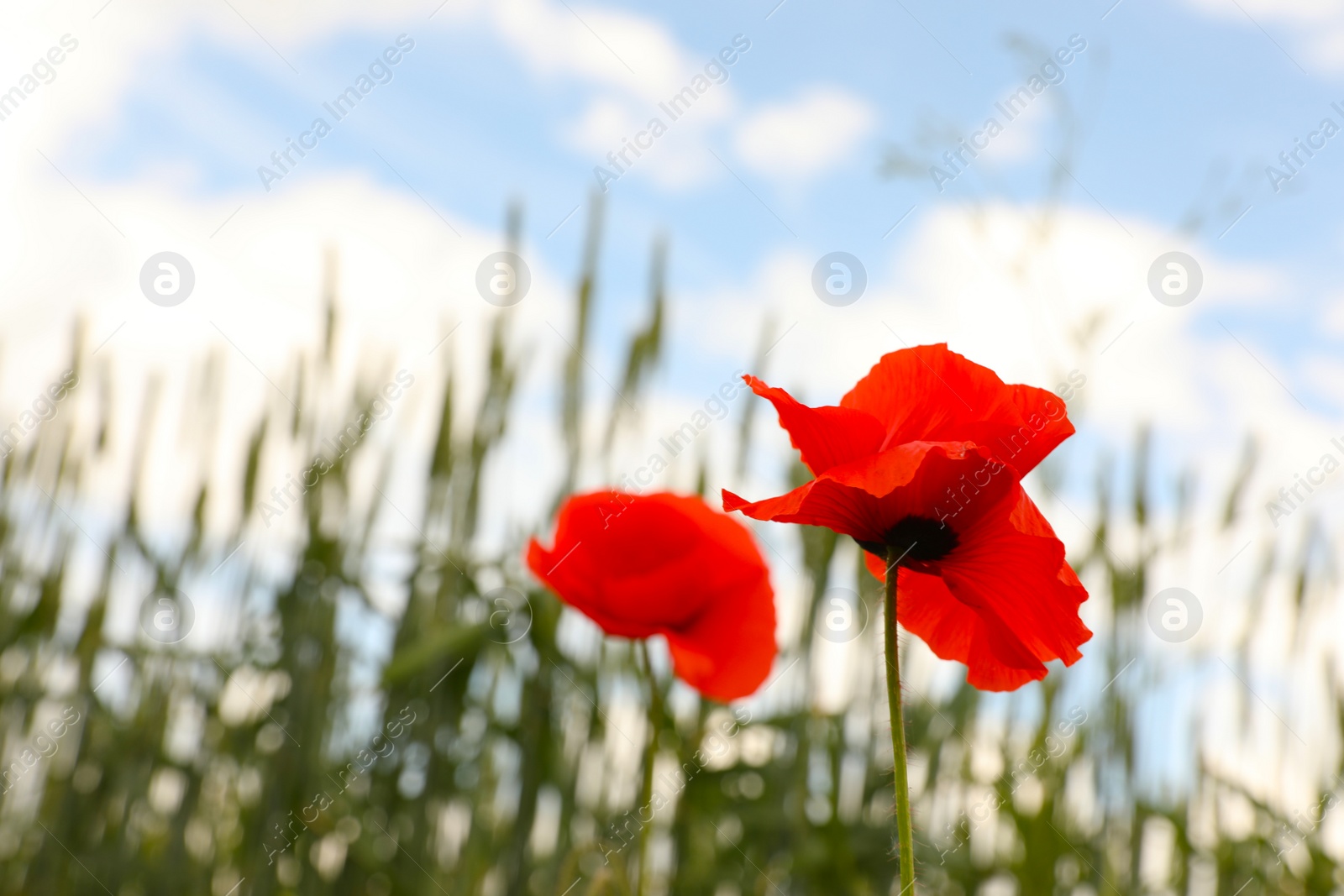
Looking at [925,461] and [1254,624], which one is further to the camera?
[1254,624]

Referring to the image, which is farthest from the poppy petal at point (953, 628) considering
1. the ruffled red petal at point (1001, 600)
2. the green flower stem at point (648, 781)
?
the green flower stem at point (648, 781)

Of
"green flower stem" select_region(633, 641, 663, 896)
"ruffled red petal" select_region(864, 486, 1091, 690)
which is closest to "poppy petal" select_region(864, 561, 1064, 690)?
"ruffled red petal" select_region(864, 486, 1091, 690)

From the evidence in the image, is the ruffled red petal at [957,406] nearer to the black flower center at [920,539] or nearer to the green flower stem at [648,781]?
the black flower center at [920,539]

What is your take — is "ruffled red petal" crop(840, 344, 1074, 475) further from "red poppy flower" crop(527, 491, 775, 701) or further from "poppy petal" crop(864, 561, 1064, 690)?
"red poppy flower" crop(527, 491, 775, 701)

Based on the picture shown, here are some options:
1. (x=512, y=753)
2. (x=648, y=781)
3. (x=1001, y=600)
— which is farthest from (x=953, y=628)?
(x=512, y=753)

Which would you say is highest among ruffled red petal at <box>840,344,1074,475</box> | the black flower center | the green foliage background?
ruffled red petal at <box>840,344,1074,475</box>

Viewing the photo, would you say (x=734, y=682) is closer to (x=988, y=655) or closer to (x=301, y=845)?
(x=988, y=655)

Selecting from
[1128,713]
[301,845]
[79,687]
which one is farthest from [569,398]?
[79,687]
